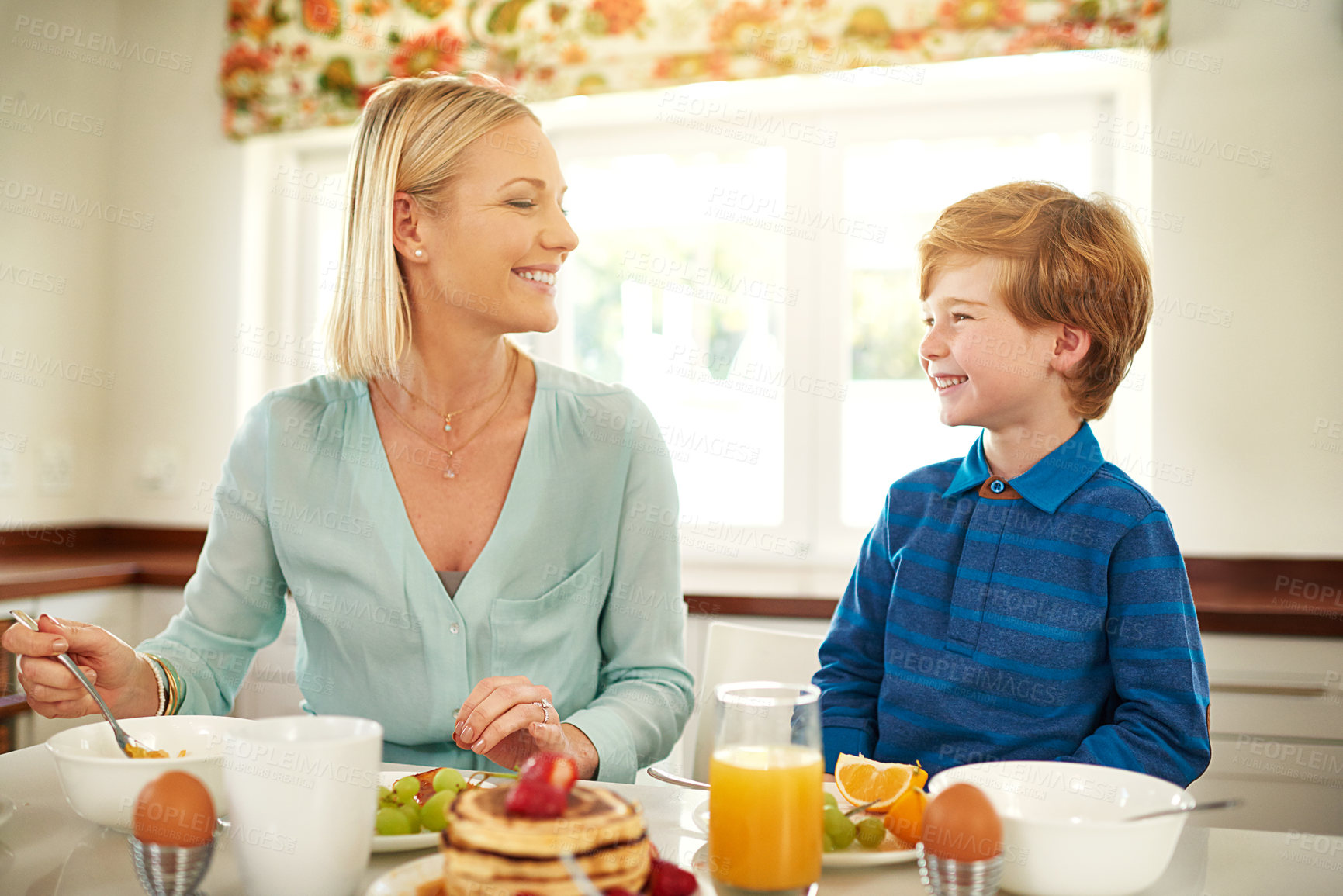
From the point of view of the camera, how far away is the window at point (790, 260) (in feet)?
8.14

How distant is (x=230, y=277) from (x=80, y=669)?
207 cm

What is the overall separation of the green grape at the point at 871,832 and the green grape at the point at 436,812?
0.31 meters

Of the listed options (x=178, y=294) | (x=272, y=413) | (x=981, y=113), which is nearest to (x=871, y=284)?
(x=981, y=113)

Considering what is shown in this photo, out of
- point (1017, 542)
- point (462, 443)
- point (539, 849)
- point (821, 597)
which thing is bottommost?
point (821, 597)

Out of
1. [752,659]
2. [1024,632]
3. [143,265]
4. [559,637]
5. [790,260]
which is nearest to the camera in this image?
[1024,632]

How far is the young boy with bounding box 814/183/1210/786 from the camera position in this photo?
108 cm

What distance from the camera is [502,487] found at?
129 cm

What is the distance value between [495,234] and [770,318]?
147 cm

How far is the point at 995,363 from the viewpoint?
1.17 meters

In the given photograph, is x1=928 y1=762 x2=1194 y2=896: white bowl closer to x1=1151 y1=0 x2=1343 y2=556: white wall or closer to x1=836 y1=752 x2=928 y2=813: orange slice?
x1=836 y1=752 x2=928 y2=813: orange slice

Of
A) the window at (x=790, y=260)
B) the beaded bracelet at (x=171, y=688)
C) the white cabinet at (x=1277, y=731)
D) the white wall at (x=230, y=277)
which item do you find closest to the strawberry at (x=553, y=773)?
the beaded bracelet at (x=171, y=688)

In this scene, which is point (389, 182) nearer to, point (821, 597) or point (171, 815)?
point (171, 815)

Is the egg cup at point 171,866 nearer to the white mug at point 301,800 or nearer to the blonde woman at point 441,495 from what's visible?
the white mug at point 301,800

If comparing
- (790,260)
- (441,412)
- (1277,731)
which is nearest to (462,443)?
(441,412)
